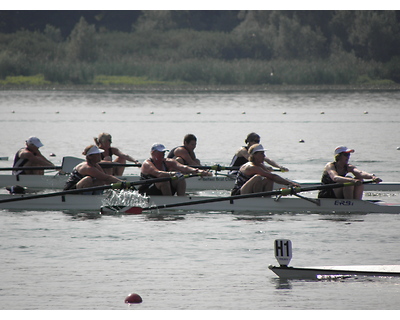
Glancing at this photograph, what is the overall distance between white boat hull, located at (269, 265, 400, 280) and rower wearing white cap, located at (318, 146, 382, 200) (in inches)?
144

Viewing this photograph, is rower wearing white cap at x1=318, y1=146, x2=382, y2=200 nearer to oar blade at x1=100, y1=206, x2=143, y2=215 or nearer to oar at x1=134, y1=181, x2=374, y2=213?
oar at x1=134, y1=181, x2=374, y2=213

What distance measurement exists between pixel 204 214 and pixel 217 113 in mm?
34216

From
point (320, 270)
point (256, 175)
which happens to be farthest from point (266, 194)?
point (320, 270)

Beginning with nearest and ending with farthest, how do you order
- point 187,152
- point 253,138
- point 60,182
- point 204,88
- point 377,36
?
1. point 253,138
2. point 187,152
3. point 60,182
4. point 377,36
5. point 204,88

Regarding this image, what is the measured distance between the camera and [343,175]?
13555mm

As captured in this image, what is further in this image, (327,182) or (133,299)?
(327,182)

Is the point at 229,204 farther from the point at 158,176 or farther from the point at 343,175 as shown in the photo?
the point at 343,175

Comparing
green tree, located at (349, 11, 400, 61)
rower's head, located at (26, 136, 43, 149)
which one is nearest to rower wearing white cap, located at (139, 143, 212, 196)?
rower's head, located at (26, 136, 43, 149)

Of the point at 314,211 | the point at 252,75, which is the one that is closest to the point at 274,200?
the point at 314,211

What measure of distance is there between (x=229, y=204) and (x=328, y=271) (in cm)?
473

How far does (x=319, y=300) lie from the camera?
8.80 m

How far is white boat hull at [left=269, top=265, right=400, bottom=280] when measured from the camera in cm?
948

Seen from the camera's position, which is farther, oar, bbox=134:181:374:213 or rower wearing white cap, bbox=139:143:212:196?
rower wearing white cap, bbox=139:143:212:196

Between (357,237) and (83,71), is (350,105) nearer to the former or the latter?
(83,71)
